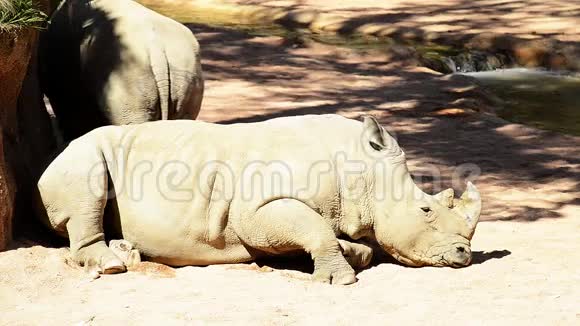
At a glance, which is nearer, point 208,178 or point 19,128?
point 208,178

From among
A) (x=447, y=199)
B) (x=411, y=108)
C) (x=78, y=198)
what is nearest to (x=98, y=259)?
(x=78, y=198)

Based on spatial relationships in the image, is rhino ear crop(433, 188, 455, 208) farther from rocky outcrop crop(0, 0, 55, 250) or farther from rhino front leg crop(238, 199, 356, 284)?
rocky outcrop crop(0, 0, 55, 250)

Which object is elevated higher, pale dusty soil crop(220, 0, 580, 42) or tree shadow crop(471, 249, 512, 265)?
tree shadow crop(471, 249, 512, 265)

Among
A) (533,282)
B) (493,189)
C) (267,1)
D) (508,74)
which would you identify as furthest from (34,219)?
(267,1)

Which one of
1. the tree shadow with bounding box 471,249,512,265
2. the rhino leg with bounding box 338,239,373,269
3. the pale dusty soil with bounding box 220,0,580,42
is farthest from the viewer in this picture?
the pale dusty soil with bounding box 220,0,580,42

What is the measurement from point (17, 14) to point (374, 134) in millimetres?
2142

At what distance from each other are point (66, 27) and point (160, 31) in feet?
2.38

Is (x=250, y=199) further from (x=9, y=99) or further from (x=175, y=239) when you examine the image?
(x=9, y=99)

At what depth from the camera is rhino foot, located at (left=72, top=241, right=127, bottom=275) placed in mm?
6273

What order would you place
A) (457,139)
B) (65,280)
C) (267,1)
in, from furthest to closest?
(267,1) → (457,139) → (65,280)

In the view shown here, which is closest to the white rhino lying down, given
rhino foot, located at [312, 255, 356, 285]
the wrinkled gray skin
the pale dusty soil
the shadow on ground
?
rhino foot, located at [312, 255, 356, 285]

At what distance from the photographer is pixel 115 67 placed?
7.65 meters

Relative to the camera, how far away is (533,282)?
6078mm

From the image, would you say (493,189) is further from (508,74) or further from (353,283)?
(508,74)
